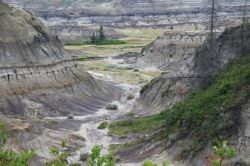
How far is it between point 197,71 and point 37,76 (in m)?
21.9

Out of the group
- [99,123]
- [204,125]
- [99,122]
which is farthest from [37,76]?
[204,125]

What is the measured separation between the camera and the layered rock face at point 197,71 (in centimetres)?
6244

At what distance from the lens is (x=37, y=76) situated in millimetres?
71250

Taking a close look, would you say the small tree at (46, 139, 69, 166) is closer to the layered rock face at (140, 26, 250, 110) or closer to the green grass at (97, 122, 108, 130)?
the green grass at (97, 122, 108, 130)

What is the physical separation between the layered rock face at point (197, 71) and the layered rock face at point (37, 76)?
9194mm

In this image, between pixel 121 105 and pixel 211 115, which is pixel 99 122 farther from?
pixel 211 115

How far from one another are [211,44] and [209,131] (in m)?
29.9

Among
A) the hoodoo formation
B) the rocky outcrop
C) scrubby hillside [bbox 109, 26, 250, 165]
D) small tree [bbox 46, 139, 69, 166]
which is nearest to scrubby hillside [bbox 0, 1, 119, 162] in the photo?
the hoodoo formation

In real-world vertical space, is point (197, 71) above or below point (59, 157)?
below

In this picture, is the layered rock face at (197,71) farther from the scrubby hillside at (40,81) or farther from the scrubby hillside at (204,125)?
the scrubby hillside at (40,81)

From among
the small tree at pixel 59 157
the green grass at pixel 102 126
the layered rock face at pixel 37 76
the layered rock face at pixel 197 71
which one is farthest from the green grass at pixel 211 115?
the small tree at pixel 59 157

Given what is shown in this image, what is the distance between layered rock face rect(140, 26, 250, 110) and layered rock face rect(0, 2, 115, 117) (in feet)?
30.2

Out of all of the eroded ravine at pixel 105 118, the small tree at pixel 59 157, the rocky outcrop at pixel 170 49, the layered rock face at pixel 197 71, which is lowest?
the rocky outcrop at pixel 170 49

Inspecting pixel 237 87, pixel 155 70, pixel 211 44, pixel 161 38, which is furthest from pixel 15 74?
pixel 161 38
